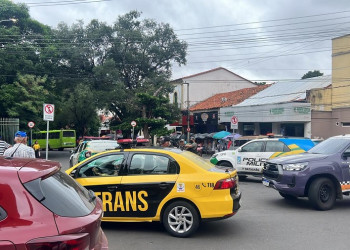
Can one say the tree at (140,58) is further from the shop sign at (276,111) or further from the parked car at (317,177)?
the parked car at (317,177)

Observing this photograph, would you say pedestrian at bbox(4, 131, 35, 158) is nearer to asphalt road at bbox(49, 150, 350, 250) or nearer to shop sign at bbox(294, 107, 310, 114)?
asphalt road at bbox(49, 150, 350, 250)

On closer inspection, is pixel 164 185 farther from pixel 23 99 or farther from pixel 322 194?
pixel 23 99

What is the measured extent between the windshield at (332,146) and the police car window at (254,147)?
3617 mm

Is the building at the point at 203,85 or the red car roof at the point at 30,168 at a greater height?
the building at the point at 203,85

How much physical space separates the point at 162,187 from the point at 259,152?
771 cm

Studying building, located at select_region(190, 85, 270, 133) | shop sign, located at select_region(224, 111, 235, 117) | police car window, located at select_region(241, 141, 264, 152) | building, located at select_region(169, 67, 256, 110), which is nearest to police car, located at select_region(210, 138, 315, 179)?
police car window, located at select_region(241, 141, 264, 152)

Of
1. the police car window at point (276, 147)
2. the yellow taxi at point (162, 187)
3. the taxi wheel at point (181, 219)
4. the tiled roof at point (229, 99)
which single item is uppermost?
the tiled roof at point (229, 99)

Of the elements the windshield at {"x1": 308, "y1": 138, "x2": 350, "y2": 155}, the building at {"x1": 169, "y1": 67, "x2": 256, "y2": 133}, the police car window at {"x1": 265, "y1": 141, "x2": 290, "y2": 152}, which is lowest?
the police car window at {"x1": 265, "y1": 141, "x2": 290, "y2": 152}

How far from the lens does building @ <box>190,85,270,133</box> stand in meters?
38.2

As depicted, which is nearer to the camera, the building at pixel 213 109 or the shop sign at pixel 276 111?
the shop sign at pixel 276 111

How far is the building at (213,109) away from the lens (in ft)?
125

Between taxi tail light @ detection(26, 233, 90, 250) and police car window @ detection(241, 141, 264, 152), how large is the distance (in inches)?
442

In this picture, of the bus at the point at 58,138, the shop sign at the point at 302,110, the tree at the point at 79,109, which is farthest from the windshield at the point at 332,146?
the bus at the point at 58,138

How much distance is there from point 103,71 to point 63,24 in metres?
6.98
